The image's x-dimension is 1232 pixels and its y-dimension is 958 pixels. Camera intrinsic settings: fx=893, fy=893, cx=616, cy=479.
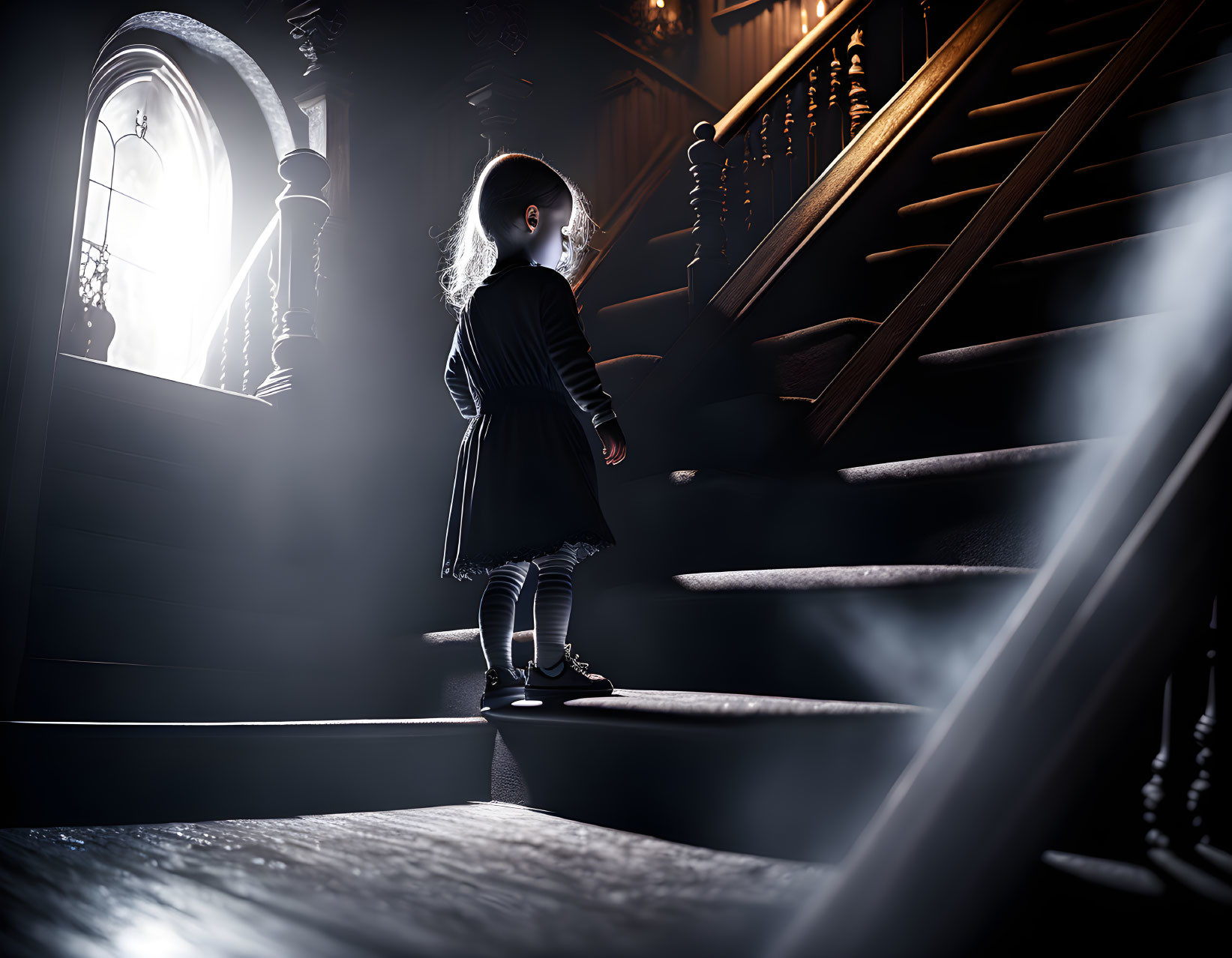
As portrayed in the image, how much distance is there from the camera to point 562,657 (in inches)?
71.2

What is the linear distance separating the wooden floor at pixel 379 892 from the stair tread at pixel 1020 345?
146cm

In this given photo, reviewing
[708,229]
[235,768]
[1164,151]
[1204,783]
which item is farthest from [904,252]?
[235,768]

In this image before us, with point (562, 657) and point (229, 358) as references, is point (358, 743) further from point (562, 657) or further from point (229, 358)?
point (229, 358)

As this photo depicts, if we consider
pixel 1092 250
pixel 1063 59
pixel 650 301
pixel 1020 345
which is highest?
pixel 1063 59

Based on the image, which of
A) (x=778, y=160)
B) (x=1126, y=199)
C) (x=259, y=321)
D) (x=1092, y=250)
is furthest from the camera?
(x=778, y=160)

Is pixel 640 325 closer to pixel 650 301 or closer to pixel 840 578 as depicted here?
pixel 650 301

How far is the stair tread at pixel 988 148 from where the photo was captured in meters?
3.25

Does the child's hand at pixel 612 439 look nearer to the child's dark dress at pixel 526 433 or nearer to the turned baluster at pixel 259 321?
the child's dark dress at pixel 526 433

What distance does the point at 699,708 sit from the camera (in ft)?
4.52

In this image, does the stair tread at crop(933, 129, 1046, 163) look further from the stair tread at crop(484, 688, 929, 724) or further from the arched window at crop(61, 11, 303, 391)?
the arched window at crop(61, 11, 303, 391)

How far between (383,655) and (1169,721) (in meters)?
1.96

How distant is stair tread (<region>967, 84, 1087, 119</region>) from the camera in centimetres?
338

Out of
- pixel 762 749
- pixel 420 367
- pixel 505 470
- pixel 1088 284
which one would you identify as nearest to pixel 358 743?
pixel 505 470

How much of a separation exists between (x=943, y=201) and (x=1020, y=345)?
1264 mm
